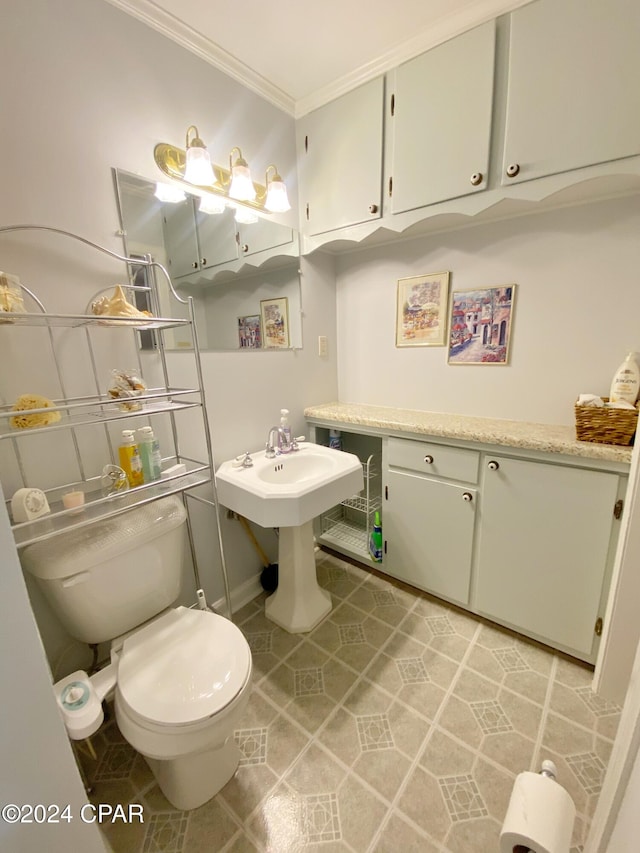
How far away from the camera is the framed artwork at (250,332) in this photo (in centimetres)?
161

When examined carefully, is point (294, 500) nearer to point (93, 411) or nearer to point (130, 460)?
point (130, 460)

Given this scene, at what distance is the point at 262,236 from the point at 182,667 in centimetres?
172

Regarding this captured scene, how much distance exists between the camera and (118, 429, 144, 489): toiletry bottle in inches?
42.2

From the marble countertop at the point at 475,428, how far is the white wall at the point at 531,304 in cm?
9

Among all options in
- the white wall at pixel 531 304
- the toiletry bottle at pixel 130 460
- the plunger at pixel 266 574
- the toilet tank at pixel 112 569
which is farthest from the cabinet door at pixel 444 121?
the plunger at pixel 266 574

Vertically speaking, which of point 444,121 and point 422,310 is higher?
point 444,121

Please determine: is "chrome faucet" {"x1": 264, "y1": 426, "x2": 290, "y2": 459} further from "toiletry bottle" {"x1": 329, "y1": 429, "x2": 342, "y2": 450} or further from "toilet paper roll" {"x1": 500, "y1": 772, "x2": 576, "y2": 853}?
"toilet paper roll" {"x1": 500, "y1": 772, "x2": 576, "y2": 853}

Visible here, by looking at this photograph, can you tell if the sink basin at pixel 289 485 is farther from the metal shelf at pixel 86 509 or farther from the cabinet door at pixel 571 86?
the cabinet door at pixel 571 86

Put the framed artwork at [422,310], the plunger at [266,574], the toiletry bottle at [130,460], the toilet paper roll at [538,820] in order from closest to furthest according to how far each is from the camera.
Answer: the toilet paper roll at [538,820], the toiletry bottle at [130,460], the framed artwork at [422,310], the plunger at [266,574]

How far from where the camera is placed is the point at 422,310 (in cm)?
173

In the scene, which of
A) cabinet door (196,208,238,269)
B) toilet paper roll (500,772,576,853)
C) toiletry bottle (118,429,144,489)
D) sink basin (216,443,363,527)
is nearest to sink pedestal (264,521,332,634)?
sink basin (216,443,363,527)

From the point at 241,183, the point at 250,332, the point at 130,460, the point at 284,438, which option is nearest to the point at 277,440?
the point at 284,438

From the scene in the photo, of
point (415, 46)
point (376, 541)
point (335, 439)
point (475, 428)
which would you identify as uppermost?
point (415, 46)

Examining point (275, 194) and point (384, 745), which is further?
point (275, 194)
